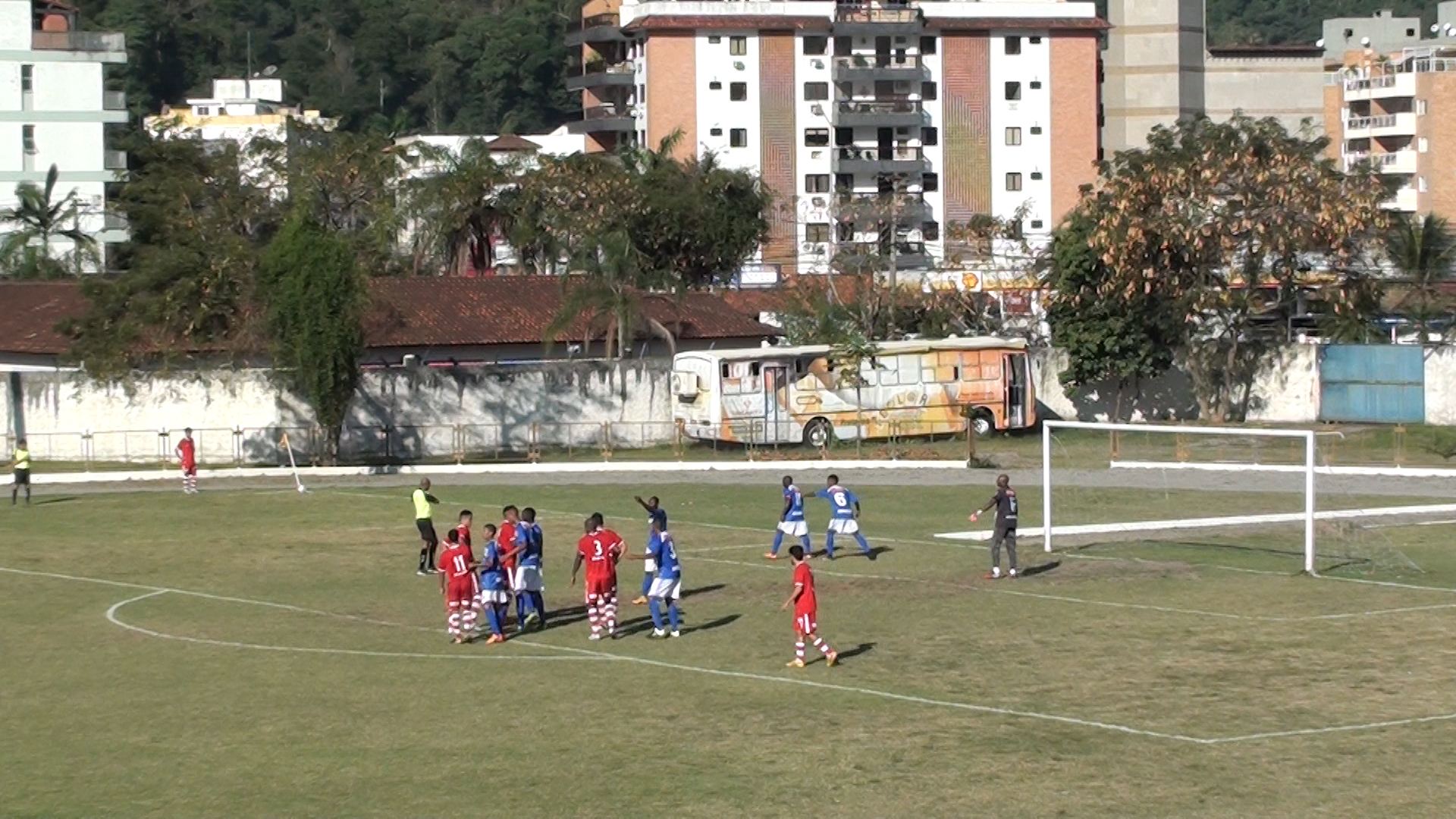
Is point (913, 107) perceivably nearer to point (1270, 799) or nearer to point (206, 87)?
point (206, 87)

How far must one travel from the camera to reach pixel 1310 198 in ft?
198

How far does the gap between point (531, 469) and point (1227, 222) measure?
2341 cm

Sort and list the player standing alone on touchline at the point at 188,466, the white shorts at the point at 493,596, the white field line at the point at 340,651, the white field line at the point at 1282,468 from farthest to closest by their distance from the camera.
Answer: the player standing alone on touchline at the point at 188,466 → the white field line at the point at 1282,468 → the white shorts at the point at 493,596 → the white field line at the point at 340,651

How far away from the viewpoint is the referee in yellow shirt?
1330 inches

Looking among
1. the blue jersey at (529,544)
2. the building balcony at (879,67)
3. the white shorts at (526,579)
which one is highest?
the building balcony at (879,67)

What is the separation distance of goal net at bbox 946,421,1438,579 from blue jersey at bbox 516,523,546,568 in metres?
11.9

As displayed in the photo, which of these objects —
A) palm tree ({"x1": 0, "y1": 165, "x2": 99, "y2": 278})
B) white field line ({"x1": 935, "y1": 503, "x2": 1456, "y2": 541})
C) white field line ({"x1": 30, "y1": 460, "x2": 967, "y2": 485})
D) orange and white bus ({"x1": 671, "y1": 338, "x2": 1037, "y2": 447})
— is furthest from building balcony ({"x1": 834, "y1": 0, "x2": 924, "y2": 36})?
white field line ({"x1": 935, "y1": 503, "x2": 1456, "y2": 541})

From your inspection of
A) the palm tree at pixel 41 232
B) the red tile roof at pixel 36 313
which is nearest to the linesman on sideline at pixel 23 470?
the red tile roof at pixel 36 313

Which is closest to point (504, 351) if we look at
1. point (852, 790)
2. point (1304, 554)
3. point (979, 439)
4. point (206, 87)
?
point (979, 439)

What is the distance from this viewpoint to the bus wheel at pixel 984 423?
5881 cm

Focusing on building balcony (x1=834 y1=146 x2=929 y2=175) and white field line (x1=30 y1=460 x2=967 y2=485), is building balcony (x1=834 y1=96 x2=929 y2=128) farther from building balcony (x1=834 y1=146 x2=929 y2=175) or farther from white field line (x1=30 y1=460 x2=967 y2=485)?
white field line (x1=30 y1=460 x2=967 y2=485)

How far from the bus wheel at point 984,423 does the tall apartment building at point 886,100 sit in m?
46.0

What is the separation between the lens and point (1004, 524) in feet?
105

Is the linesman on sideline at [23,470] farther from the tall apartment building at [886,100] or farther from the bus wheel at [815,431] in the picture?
the tall apartment building at [886,100]
